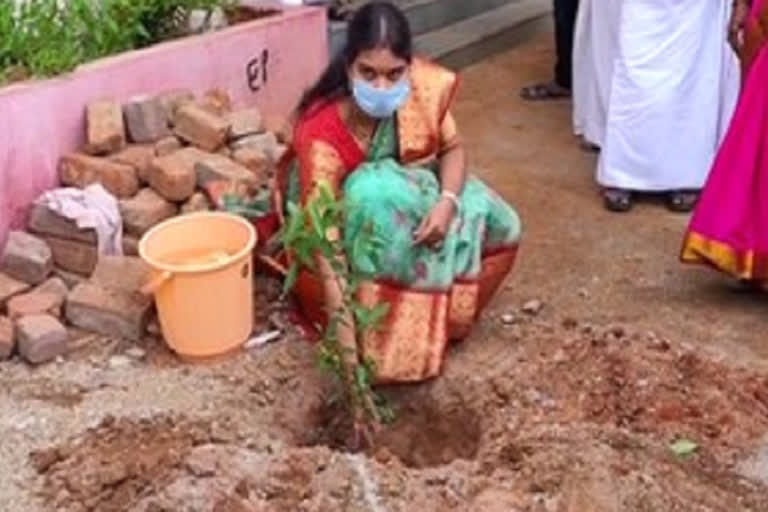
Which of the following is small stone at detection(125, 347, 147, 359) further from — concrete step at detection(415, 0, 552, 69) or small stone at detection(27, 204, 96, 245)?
concrete step at detection(415, 0, 552, 69)

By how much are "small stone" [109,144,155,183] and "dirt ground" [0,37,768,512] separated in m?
0.51

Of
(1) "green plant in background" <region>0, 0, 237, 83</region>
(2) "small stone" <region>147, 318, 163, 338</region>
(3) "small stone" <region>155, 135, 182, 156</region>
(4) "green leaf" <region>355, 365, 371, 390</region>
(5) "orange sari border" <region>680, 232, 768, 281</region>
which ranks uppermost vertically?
(1) "green plant in background" <region>0, 0, 237, 83</region>

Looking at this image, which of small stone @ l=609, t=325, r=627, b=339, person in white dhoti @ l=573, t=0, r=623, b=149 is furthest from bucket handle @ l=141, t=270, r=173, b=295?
person in white dhoti @ l=573, t=0, r=623, b=149

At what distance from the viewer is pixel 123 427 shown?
3.53 m

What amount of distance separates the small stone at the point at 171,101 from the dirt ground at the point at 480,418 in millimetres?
698

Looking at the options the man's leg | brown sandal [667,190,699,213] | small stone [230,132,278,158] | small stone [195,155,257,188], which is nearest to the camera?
small stone [195,155,257,188]

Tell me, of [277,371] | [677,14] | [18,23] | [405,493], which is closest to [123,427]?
[277,371]

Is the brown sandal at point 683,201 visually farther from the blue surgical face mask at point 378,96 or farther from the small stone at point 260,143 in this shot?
the blue surgical face mask at point 378,96

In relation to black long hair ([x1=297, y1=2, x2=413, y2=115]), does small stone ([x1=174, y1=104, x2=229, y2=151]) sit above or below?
below

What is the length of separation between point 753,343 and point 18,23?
2458 millimetres

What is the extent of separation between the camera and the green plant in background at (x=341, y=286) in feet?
11.1

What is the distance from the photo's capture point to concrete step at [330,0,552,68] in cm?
723

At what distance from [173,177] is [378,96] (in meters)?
0.89

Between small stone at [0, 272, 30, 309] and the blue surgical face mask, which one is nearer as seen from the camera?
the blue surgical face mask
